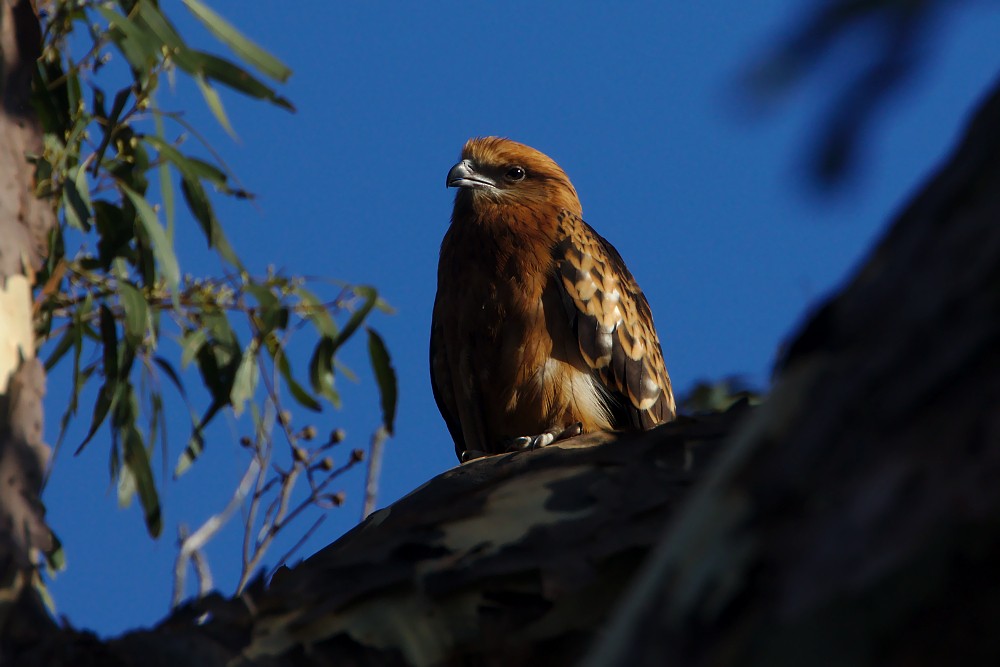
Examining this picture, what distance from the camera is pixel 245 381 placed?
17.7 ft

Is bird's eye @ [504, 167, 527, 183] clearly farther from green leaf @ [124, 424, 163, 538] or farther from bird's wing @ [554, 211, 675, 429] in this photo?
green leaf @ [124, 424, 163, 538]

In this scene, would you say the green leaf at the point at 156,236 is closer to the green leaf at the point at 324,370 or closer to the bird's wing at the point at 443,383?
the green leaf at the point at 324,370

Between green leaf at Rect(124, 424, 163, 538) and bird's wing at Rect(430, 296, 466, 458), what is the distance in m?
1.35

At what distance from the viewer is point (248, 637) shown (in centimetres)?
234

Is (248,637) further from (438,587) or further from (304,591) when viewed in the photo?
(438,587)

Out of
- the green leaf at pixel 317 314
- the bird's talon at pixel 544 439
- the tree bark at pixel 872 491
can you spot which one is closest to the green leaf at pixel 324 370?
the green leaf at pixel 317 314

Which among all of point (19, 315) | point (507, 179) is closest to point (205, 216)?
point (507, 179)

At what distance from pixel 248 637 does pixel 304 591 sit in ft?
0.49

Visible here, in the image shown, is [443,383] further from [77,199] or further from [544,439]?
[77,199]

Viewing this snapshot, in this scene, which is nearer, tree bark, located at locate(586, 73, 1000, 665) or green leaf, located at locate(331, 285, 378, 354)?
tree bark, located at locate(586, 73, 1000, 665)

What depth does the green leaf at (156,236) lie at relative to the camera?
4.40 metres

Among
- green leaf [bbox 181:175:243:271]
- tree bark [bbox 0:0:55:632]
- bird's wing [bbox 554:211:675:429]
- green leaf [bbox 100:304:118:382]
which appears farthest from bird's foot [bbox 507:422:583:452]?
tree bark [bbox 0:0:55:632]

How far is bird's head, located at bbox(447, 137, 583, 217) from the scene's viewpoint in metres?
5.83

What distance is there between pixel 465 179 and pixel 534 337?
1.16 m
